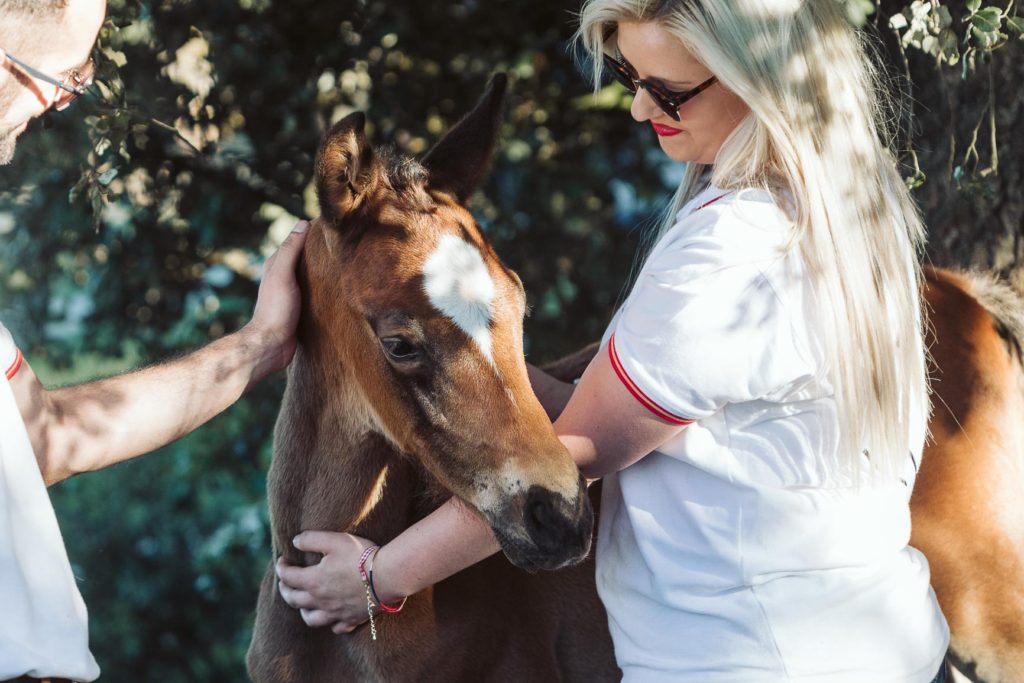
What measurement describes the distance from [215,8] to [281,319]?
8.56ft

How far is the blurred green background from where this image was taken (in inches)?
176

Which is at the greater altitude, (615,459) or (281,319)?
(281,319)

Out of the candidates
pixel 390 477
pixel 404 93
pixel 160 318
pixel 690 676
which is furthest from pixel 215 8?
pixel 690 676

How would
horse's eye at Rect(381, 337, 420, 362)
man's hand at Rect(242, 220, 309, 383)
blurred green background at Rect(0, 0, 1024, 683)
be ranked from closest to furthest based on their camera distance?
1. horse's eye at Rect(381, 337, 420, 362)
2. man's hand at Rect(242, 220, 309, 383)
3. blurred green background at Rect(0, 0, 1024, 683)

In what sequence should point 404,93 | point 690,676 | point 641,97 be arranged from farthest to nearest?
point 404,93
point 641,97
point 690,676

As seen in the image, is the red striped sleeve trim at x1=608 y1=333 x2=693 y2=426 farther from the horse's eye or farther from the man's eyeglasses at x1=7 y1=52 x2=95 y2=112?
the man's eyeglasses at x1=7 y1=52 x2=95 y2=112

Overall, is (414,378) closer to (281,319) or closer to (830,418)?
(281,319)

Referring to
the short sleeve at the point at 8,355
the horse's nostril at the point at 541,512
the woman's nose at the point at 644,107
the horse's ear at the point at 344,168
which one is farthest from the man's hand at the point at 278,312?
the woman's nose at the point at 644,107

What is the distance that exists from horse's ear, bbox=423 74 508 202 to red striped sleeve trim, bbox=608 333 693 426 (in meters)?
0.87

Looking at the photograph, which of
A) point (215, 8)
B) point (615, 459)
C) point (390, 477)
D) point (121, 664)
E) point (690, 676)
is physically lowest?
point (121, 664)

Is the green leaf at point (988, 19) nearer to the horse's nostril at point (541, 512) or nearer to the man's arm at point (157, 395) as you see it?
the horse's nostril at point (541, 512)

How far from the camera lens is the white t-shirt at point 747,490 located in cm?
177

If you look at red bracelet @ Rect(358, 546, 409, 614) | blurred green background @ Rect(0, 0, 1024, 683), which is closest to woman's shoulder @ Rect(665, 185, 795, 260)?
red bracelet @ Rect(358, 546, 409, 614)

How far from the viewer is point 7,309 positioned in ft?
15.5
